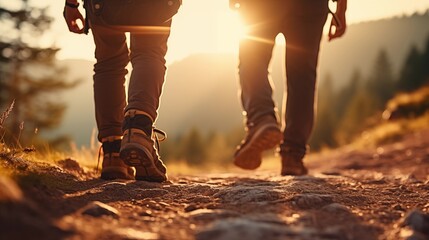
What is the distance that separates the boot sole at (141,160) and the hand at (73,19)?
0.88 m

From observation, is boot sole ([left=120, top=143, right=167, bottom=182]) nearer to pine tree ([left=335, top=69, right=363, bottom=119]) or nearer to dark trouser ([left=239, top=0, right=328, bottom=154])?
dark trouser ([left=239, top=0, right=328, bottom=154])

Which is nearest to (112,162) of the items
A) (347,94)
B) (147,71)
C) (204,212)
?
(147,71)

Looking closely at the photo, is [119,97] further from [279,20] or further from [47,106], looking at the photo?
[47,106]

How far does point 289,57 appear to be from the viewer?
11.2 ft

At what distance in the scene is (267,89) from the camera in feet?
11.5

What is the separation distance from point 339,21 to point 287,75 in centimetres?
59

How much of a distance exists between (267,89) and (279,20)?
479 millimetres

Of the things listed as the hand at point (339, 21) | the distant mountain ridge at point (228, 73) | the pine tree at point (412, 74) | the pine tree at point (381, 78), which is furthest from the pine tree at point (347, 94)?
the distant mountain ridge at point (228, 73)

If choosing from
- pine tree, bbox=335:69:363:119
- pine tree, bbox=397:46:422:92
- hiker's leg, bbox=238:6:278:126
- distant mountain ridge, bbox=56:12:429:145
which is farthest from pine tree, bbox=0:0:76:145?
distant mountain ridge, bbox=56:12:429:145

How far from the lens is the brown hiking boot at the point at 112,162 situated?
2.80 metres

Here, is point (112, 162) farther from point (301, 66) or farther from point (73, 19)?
point (301, 66)

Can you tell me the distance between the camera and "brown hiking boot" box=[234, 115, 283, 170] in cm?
329

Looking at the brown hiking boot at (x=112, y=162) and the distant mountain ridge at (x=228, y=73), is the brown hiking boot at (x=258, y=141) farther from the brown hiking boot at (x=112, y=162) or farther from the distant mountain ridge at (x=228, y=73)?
the distant mountain ridge at (x=228, y=73)

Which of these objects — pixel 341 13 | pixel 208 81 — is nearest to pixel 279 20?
pixel 341 13
